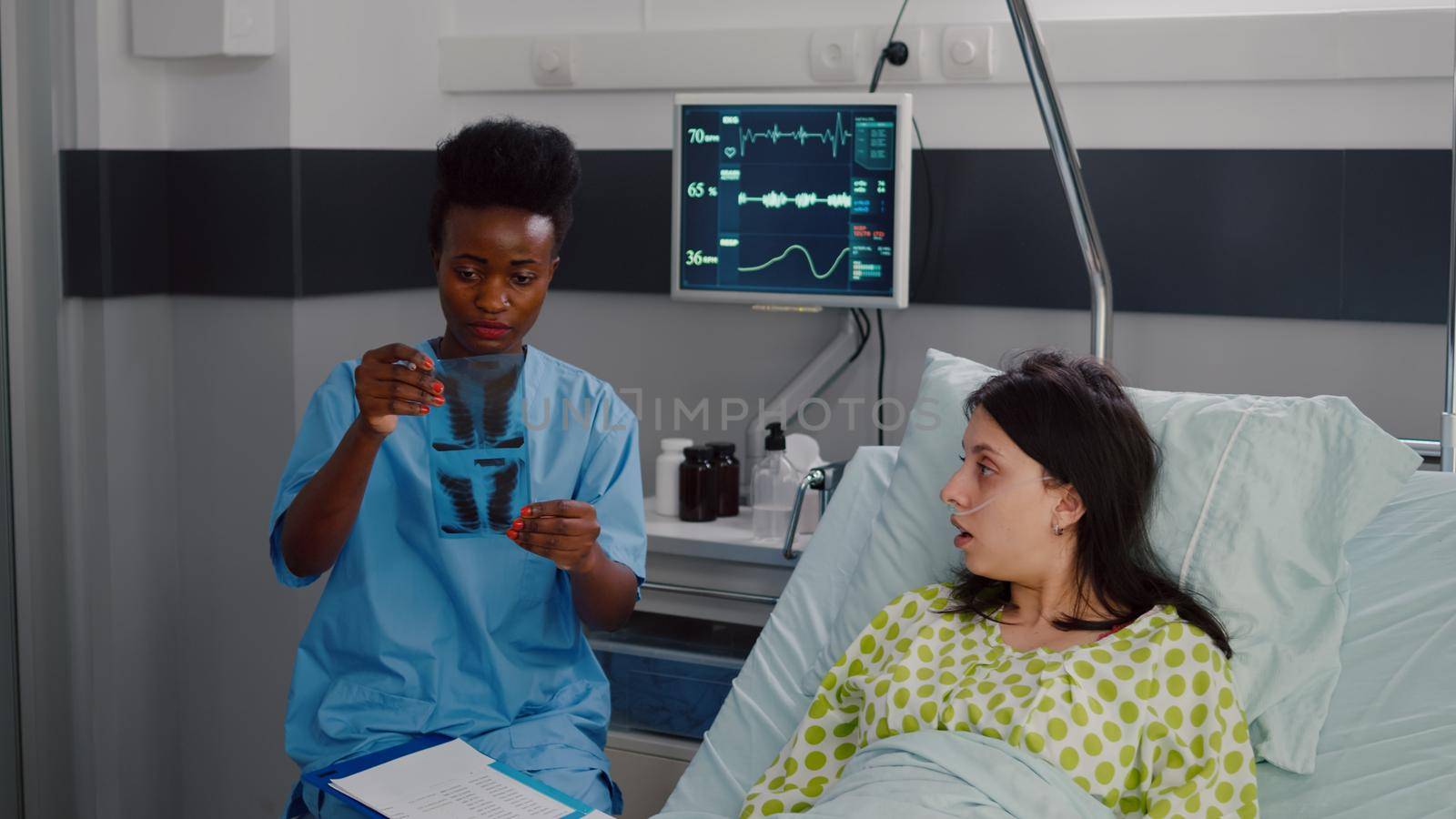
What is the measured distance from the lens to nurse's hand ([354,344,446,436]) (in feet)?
4.91

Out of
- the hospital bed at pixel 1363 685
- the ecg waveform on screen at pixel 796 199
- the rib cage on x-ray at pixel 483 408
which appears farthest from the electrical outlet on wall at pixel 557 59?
the rib cage on x-ray at pixel 483 408

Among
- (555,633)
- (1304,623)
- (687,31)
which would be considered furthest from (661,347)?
(1304,623)

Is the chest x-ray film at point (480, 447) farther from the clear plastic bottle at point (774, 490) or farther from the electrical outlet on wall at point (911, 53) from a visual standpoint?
the electrical outlet on wall at point (911, 53)

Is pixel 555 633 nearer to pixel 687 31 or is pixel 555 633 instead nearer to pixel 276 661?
pixel 276 661

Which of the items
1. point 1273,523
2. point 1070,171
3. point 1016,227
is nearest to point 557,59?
point 1016,227

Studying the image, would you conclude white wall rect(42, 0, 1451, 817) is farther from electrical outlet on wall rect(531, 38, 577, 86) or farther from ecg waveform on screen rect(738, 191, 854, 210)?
ecg waveform on screen rect(738, 191, 854, 210)

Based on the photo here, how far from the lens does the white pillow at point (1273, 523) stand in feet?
4.86

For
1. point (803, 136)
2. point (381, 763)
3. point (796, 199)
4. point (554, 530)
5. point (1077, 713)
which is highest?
point (803, 136)

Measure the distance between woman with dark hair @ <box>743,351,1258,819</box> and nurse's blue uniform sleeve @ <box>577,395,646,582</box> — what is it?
308 millimetres

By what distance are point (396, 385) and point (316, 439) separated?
26 cm

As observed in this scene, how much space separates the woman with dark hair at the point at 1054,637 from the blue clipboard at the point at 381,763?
20 cm

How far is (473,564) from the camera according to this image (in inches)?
67.6

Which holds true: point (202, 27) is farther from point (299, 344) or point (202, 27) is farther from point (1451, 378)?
point (1451, 378)

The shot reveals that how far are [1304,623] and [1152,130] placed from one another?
117 centimetres
